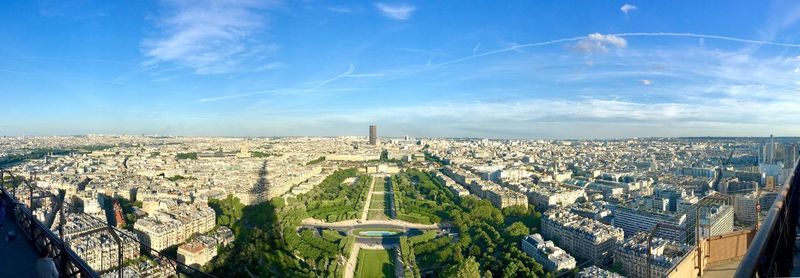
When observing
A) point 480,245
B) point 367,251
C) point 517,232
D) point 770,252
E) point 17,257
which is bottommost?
point 367,251

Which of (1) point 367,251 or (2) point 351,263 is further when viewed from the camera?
(1) point 367,251

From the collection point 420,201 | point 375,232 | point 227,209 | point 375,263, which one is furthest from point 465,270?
point 420,201

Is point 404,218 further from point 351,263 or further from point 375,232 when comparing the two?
point 351,263

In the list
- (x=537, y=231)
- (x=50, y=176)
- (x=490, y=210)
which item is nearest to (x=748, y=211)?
(x=537, y=231)

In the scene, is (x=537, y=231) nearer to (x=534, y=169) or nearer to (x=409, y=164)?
(x=534, y=169)

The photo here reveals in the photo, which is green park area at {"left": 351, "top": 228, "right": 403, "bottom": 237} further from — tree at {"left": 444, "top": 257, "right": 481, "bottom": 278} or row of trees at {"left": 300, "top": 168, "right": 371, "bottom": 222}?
tree at {"left": 444, "top": 257, "right": 481, "bottom": 278}

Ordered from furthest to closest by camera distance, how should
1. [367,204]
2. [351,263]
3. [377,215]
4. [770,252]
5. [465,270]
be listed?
[367,204]
[377,215]
[351,263]
[465,270]
[770,252]

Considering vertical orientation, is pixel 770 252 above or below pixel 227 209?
above
